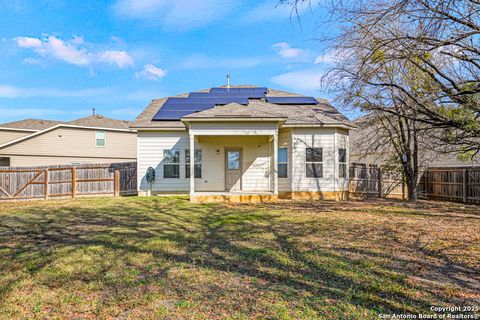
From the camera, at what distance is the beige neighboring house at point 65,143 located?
1981 cm

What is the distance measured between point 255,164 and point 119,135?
13969mm

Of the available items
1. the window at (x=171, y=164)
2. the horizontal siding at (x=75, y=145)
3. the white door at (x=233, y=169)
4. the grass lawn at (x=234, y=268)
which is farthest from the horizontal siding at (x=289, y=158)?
the horizontal siding at (x=75, y=145)

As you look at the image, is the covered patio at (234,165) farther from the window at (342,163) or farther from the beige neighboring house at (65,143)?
the beige neighboring house at (65,143)

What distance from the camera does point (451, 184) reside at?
1441 cm

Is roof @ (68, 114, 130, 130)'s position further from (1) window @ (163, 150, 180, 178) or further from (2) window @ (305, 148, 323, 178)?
(2) window @ (305, 148, 323, 178)

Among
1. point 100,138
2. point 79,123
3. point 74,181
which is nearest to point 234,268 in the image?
point 74,181

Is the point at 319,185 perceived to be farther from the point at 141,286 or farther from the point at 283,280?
the point at 141,286

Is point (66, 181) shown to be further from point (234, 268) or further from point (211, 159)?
point (234, 268)

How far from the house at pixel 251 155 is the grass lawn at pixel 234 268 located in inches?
208

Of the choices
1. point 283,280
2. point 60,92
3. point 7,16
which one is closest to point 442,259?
point 283,280

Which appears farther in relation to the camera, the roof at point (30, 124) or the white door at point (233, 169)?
the roof at point (30, 124)

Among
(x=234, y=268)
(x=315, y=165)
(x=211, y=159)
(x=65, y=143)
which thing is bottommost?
(x=234, y=268)

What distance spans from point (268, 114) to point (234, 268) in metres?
8.13

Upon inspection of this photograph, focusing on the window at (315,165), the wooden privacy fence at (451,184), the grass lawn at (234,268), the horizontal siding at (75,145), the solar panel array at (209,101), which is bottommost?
the grass lawn at (234,268)
